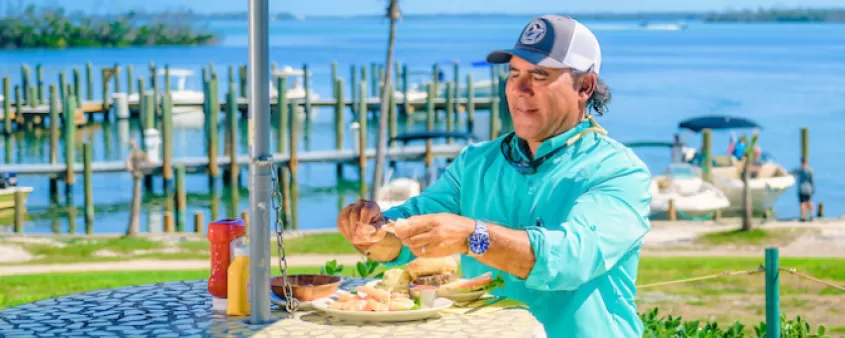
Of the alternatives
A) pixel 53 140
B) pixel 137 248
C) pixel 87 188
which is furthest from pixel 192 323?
pixel 53 140

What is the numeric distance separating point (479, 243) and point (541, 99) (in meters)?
0.59

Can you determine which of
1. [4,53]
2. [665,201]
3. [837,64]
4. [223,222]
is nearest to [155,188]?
[665,201]

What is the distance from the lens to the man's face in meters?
3.46

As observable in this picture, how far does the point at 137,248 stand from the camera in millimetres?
17984

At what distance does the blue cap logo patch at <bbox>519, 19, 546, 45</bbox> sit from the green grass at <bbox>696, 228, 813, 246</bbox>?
666 inches

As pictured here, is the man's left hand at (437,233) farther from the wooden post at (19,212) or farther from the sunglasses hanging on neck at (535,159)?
the wooden post at (19,212)

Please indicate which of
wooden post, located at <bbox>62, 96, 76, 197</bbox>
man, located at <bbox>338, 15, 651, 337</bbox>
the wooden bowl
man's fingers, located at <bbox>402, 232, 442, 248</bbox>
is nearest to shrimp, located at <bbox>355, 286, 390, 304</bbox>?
the wooden bowl

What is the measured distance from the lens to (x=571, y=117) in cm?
356

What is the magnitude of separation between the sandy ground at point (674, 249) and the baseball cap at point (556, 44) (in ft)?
39.7

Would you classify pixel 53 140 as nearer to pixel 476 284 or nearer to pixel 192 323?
pixel 192 323

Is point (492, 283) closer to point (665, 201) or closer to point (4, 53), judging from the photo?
point (665, 201)

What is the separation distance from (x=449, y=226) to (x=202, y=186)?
35.3 metres

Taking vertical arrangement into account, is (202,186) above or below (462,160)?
below

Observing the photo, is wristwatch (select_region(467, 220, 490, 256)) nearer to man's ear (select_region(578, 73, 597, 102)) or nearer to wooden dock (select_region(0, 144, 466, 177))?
man's ear (select_region(578, 73, 597, 102))
